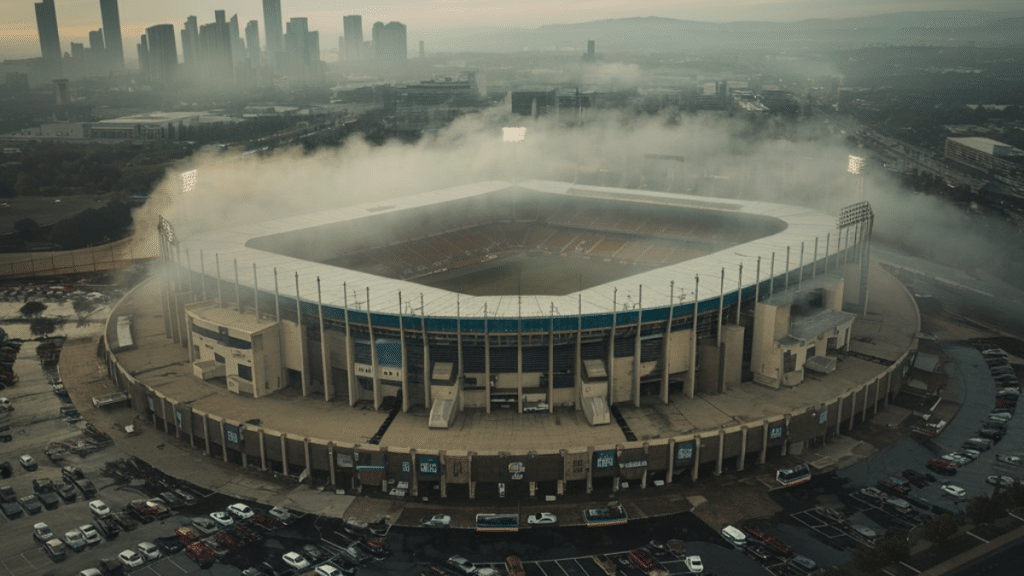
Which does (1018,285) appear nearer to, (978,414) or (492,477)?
(978,414)

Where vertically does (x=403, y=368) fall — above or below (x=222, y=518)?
above

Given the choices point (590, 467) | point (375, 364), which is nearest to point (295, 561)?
point (375, 364)

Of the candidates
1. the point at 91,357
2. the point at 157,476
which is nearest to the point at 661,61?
the point at 91,357

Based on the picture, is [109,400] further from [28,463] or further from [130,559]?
[130,559]

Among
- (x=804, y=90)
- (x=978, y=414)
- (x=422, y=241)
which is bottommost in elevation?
(x=978, y=414)

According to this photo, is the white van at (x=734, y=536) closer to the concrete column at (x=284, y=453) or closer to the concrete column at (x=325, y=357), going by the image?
the concrete column at (x=284, y=453)

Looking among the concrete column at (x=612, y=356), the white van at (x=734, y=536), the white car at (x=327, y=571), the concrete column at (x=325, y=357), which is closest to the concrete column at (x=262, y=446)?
the concrete column at (x=325, y=357)
